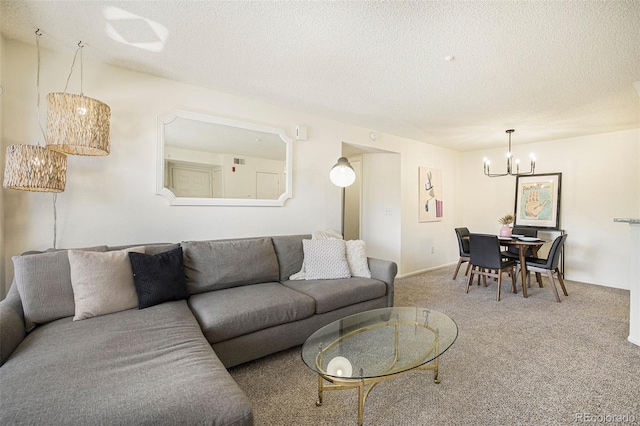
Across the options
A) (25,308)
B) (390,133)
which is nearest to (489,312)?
(390,133)

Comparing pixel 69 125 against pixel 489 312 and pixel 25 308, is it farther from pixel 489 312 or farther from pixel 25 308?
pixel 489 312

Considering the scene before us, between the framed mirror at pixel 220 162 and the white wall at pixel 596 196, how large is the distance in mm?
4518

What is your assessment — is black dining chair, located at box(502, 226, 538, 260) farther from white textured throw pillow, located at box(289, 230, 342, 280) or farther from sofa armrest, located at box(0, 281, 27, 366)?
sofa armrest, located at box(0, 281, 27, 366)

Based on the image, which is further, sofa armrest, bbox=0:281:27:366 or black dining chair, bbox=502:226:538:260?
black dining chair, bbox=502:226:538:260

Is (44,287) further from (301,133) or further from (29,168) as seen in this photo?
(301,133)

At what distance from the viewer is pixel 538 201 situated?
4.79m

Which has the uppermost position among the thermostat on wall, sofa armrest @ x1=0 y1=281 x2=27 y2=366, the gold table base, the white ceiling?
the white ceiling

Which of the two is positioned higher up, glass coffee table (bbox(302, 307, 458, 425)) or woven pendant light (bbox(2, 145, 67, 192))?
woven pendant light (bbox(2, 145, 67, 192))

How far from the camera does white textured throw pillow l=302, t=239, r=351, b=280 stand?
2727 millimetres

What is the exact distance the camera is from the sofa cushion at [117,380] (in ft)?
3.06

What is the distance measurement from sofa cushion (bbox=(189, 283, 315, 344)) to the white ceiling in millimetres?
1869

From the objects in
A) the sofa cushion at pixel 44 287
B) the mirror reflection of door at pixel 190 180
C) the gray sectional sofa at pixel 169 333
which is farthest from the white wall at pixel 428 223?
the sofa cushion at pixel 44 287

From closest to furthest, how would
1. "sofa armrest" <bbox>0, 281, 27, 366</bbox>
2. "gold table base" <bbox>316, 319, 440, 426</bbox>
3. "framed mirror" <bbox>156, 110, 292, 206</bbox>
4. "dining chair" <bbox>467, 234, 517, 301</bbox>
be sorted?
"sofa armrest" <bbox>0, 281, 27, 366</bbox>
"gold table base" <bbox>316, 319, 440, 426</bbox>
"framed mirror" <bbox>156, 110, 292, 206</bbox>
"dining chair" <bbox>467, 234, 517, 301</bbox>

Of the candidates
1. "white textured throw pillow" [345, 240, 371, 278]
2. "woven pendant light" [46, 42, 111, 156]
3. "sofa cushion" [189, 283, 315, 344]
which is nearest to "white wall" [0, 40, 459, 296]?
"woven pendant light" [46, 42, 111, 156]
